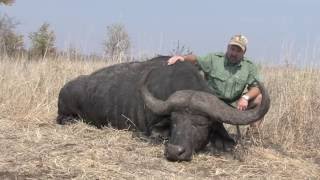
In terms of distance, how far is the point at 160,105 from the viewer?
652cm

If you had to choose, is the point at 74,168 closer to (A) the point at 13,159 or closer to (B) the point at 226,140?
(A) the point at 13,159

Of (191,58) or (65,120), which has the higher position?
(191,58)

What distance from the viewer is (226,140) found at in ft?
22.2

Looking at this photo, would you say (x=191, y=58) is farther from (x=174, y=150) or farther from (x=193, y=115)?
(x=174, y=150)

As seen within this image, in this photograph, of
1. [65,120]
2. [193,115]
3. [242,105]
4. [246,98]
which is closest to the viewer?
[193,115]

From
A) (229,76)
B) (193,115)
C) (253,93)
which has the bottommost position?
(193,115)

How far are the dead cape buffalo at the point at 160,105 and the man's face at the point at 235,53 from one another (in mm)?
442

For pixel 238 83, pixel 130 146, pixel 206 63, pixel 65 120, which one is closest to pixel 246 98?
pixel 238 83

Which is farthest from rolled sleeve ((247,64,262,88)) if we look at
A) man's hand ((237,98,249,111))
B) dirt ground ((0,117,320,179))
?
dirt ground ((0,117,320,179))

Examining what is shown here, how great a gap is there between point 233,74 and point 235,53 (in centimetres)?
28

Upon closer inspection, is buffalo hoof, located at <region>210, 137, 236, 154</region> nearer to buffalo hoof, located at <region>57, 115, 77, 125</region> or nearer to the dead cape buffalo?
the dead cape buffalo

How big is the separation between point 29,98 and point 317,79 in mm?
4374

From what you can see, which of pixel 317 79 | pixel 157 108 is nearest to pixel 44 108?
pixel 157 108

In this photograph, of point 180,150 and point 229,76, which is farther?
point 229,76
